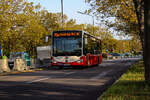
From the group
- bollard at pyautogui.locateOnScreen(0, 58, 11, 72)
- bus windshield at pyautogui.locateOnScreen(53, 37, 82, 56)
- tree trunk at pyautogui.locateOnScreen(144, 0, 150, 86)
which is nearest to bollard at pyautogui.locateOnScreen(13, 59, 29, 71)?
bollard at pyautogui.locateOnScreen(0, 58, 11, 72)

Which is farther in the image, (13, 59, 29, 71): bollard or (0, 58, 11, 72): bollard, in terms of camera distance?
(13, 59, 29, 71): bollard

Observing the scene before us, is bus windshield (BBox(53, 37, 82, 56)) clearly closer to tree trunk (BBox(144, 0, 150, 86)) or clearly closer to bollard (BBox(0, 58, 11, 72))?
bollard (BBox(0, 58, 11, 72))

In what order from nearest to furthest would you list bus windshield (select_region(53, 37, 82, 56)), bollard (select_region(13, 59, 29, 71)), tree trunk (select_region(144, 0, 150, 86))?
tree trunk (select_region(144, 0, 150, 86)), bollard (select_region(13, 59, 29, 71)), bus windshield (select_region(53, 37, 82, 56))

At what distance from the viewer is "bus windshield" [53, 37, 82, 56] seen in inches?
1009

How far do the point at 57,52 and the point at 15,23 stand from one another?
1644 centimetres

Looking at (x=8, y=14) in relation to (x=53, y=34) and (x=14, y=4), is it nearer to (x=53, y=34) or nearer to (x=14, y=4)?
(x=14, y=4)

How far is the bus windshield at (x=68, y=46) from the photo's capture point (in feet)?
84.1

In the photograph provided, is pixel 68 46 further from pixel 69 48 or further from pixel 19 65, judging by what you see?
pixel 19 65

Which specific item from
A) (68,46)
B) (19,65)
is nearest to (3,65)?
(19,65)

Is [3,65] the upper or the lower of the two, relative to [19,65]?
upper

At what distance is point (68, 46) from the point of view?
2566 cm

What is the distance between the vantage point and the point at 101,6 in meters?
26.7

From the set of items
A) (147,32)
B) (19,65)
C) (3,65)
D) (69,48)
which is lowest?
(19,65)

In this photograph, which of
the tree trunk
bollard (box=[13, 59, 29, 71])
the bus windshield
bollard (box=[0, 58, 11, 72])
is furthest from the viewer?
the bus windshield
